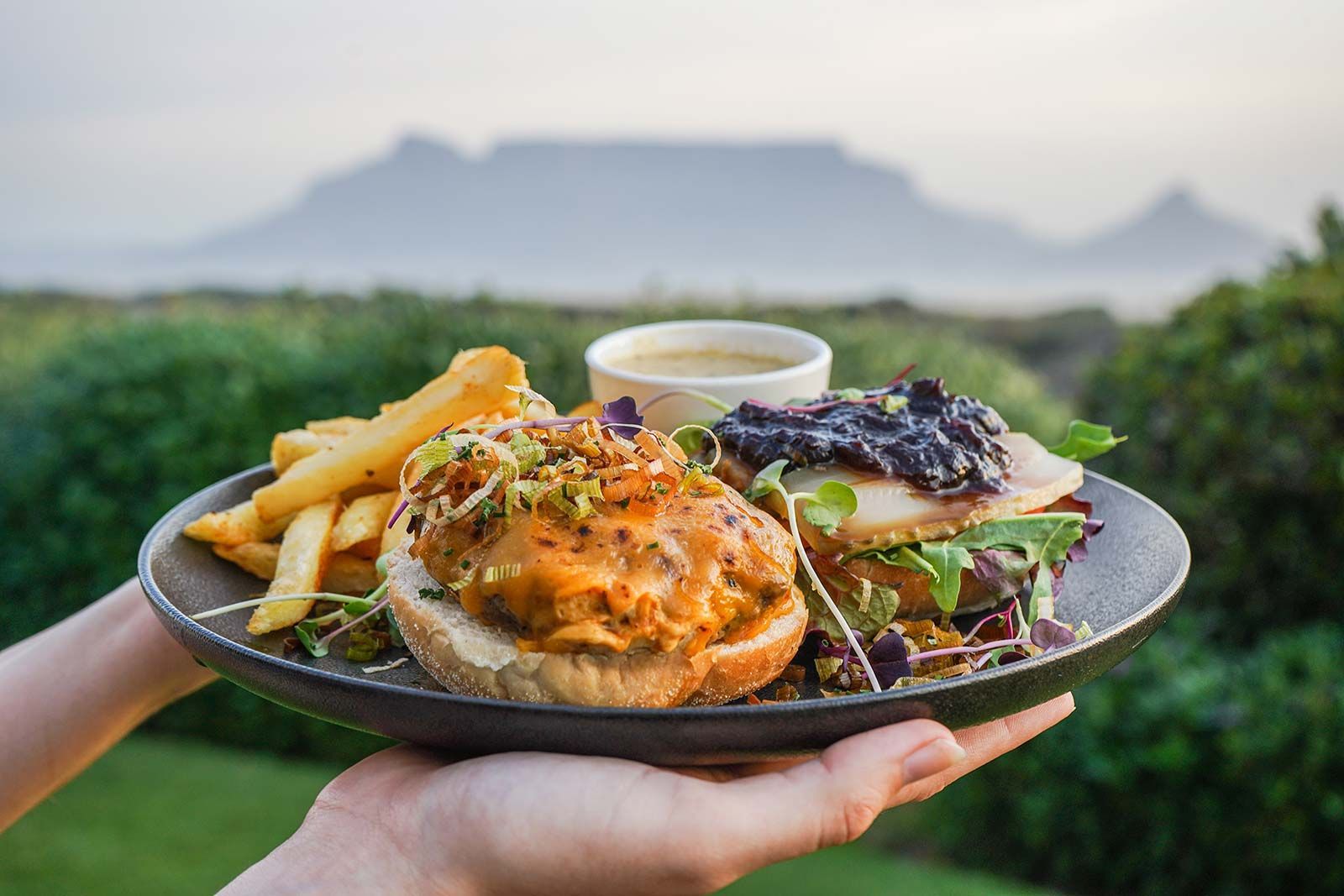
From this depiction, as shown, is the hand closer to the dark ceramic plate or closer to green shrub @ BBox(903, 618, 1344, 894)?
the dark ceramic plate

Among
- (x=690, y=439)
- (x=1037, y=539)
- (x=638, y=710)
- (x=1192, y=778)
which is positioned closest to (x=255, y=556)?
(x=690, y=439)

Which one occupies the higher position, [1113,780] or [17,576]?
[1113,780]

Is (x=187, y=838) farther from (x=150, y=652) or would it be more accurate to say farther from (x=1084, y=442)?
(x=1084, y=442)

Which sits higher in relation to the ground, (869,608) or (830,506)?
(830,506)

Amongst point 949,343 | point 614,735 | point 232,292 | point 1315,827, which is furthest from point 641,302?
point 232,292

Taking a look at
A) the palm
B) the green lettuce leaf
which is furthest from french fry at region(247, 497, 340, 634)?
the green lettuce leaf

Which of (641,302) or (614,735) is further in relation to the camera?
(641,302)

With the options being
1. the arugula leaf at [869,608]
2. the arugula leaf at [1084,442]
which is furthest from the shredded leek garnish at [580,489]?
the arugula leaf at [1084,442]

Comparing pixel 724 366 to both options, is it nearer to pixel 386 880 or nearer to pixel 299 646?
pixel 299 646
